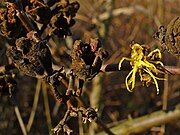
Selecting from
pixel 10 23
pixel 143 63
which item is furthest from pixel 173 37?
pixel 10 23

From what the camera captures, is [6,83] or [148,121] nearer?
[6,83]

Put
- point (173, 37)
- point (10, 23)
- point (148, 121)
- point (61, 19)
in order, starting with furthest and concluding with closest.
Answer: point (148, 121)
point (61, 19)
point (10, 23)
point (173, 37)

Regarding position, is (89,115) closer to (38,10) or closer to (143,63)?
(143,63)

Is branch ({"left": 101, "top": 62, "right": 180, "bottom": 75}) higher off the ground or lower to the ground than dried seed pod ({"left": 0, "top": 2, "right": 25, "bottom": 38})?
lower

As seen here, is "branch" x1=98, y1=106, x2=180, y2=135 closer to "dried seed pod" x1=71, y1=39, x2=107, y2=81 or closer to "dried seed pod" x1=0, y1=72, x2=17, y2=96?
"dried seed pod" x1=0, y1=72, x2=17, y2=96

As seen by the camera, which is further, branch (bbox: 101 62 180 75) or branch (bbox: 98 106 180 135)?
branch (bbox: 98 106 180 135)

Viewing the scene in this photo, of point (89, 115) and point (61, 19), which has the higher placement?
point (61, 19)

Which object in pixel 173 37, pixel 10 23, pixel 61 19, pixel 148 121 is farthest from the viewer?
pixel 148 121

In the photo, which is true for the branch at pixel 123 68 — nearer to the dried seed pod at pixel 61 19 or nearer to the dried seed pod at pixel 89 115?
the dried seed pod at pixel 89 115

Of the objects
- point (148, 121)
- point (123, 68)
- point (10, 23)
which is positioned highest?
point (10, 23)

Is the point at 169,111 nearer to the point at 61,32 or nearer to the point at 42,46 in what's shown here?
the point at 61,32

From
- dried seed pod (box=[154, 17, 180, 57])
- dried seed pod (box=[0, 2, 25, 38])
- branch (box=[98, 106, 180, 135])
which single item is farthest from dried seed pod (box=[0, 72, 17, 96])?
branch (box=[98, 106, 180, 135])
